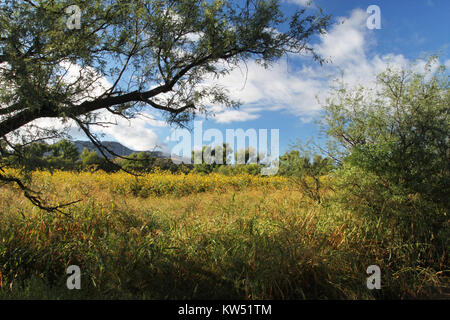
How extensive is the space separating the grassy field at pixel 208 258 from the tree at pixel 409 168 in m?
0.45

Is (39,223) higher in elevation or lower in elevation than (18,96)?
lower

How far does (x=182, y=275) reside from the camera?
338cm

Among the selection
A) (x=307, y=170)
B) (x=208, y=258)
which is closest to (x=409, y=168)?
(x=307, y=170)

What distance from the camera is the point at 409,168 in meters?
4.84

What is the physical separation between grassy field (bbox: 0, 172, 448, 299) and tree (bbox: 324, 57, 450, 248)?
451mm

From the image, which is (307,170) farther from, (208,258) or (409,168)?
(208,258)

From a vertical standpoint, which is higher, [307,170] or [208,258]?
[307,170]

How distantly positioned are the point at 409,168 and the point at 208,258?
12.3 feet

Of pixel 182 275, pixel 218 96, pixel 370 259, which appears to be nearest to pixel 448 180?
pixel 370 259

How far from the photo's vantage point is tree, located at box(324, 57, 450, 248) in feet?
15.3
